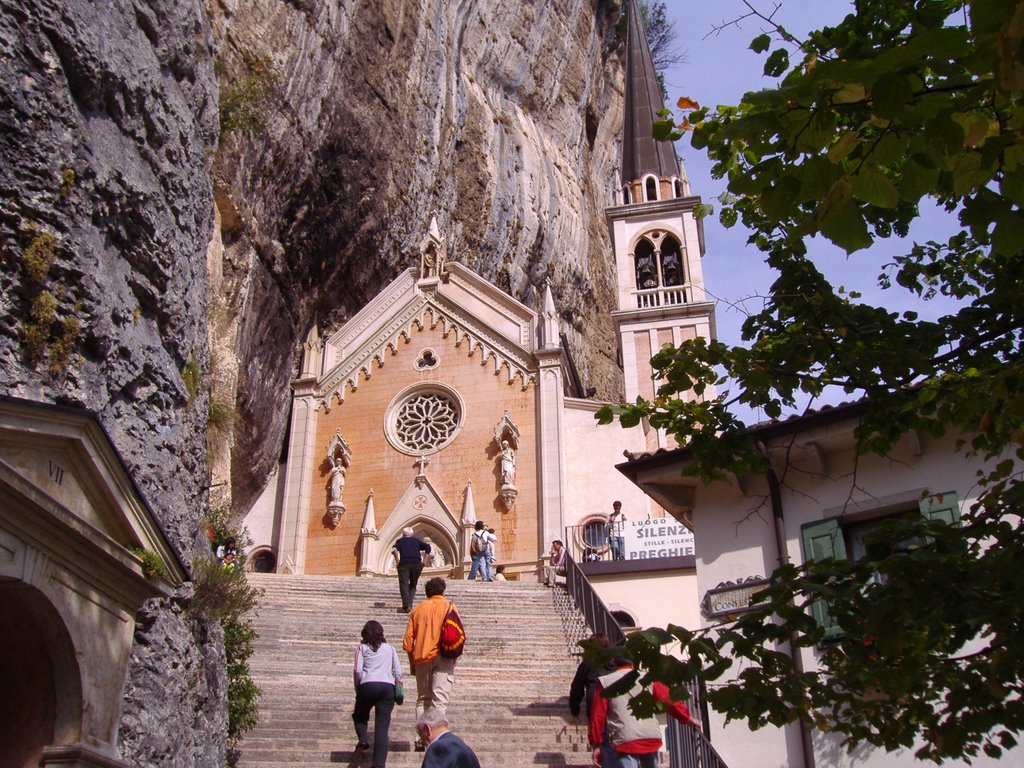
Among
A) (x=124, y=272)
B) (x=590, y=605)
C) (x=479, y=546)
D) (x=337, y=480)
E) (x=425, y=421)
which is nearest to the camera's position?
(x=124, y=272)

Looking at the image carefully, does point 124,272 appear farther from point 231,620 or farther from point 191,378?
point 231,620

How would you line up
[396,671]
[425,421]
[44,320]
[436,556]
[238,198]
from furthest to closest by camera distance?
1. [425,421]
2. [436,556]
3. [238,198]
4. [396,671]
5. [44,320]

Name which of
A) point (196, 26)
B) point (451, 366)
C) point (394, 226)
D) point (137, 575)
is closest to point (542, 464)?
point (451, 366)

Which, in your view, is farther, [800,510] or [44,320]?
[800,510]

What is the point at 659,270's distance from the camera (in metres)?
33.7

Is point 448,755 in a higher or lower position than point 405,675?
lower

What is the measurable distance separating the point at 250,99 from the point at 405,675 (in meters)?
10.8

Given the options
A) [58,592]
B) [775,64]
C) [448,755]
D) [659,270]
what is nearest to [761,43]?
[775,64]

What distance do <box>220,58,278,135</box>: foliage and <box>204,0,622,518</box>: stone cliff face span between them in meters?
0.08

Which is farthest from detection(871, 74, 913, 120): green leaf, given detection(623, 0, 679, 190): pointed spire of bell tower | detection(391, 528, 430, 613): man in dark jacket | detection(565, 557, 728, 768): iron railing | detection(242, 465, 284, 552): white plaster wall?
detection(623, 0, 679, 190): pointed spire of bell tower

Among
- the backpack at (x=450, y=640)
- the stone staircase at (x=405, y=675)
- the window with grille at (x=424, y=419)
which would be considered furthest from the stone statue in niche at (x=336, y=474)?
the backpack at (x=450, y=640)

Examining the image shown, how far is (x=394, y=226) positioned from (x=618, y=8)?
23136mm

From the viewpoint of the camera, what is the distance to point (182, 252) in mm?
11828

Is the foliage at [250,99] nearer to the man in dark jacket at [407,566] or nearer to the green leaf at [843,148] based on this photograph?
the man in dark jacket at [407,566]
